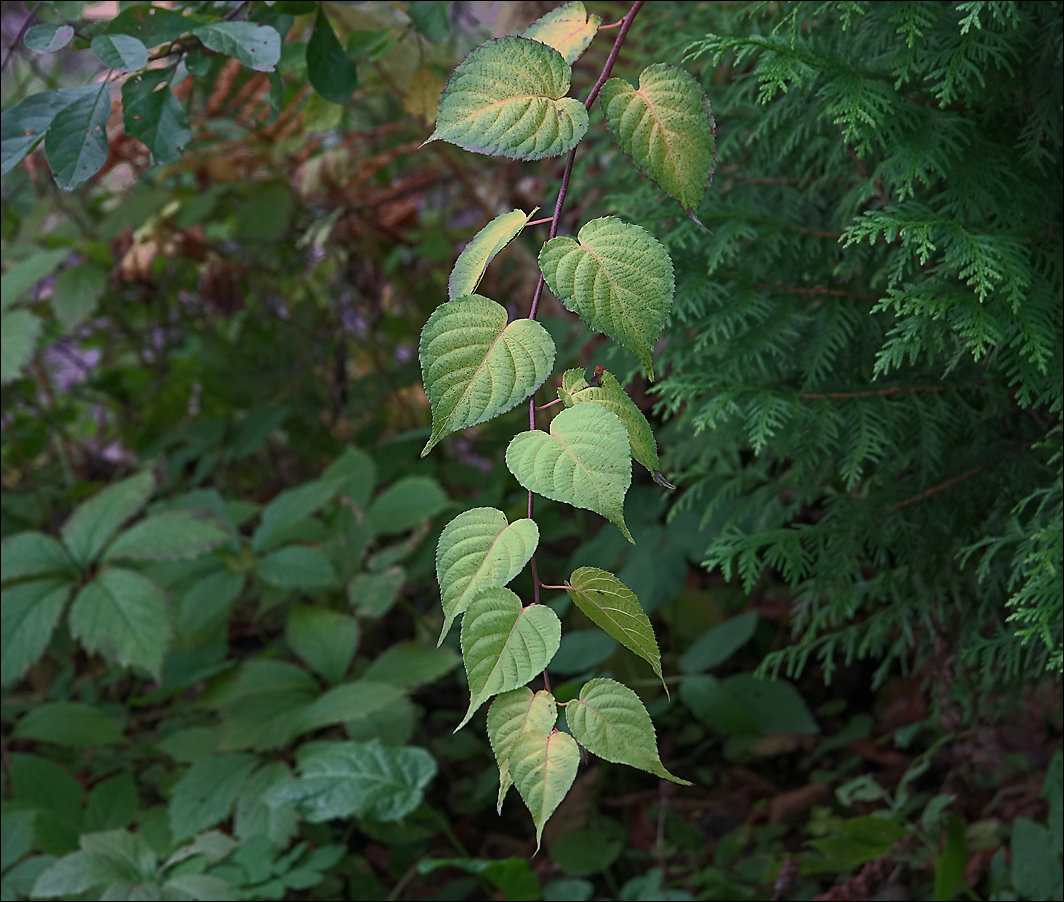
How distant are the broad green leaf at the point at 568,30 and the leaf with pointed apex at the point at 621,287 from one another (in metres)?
0.18

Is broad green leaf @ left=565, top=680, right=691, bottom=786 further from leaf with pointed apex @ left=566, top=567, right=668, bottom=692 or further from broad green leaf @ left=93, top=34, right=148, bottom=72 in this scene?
broad green leaf @ left=93, top=34, right=148, bottom=72

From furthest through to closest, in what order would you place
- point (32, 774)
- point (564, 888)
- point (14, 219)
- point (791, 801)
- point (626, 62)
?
point (14, 219) → point (626, 62) → point (791, 801) → point (32, 774) → point (564, 888)

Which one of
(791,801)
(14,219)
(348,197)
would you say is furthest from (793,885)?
(14,219)

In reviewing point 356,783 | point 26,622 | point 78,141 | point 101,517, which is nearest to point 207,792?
point 356,783

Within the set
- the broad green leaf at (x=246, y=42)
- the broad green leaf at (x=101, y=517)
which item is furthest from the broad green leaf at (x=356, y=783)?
the broad green leaf at (x=246, y=42)

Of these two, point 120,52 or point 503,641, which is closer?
point 503,641

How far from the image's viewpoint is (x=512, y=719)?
19.4 inches

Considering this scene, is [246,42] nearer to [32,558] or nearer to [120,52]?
[120,52]

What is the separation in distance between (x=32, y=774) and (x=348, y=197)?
1.24m

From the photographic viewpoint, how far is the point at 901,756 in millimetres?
1548

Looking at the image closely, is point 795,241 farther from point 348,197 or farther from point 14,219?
point 14,219

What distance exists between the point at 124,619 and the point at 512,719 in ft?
3.21

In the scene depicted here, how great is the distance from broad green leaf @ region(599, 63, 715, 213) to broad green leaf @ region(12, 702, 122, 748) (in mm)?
1186

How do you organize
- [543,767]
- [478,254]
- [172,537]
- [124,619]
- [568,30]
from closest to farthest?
1. [543,767]
2. [478,254]
3. [568,30]
4. [124,619]
5. [172,537]
